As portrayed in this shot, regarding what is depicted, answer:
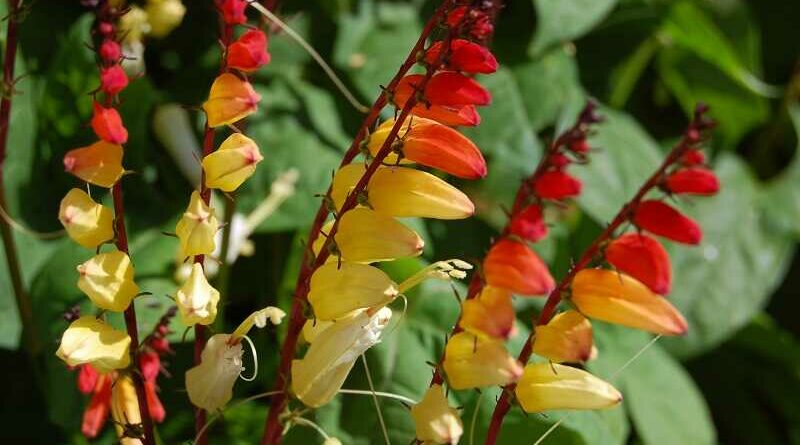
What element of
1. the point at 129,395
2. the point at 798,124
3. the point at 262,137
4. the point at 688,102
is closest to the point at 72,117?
the point at 262,137

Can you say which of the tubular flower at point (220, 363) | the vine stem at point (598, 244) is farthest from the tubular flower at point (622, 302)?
the tubular flower at point (220, 363)

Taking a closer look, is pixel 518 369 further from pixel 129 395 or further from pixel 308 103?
pixel 308 103

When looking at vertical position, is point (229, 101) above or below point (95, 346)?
above

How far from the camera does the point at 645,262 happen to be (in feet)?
1.56

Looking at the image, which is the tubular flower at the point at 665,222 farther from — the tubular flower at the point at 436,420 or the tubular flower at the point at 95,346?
the tubular flower at the point at 95,346

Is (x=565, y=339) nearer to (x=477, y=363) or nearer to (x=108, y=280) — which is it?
(x=477, y=363)

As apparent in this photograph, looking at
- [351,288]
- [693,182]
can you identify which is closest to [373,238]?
[351,288]

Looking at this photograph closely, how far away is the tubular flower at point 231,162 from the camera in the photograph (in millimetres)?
500

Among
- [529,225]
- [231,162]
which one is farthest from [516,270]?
[231,162]

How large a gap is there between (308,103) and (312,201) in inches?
5.1

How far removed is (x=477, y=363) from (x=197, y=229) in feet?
0.41

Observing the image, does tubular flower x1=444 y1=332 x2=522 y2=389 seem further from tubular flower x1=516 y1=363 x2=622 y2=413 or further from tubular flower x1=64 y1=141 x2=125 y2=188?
tubular flower x1=64 y1=141 x2=125 y2=188

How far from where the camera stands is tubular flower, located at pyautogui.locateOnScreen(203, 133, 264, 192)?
50cm

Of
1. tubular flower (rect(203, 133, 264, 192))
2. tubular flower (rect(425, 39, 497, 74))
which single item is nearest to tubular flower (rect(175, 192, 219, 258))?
tubular flower (rect(203, 133, 264, 192))
